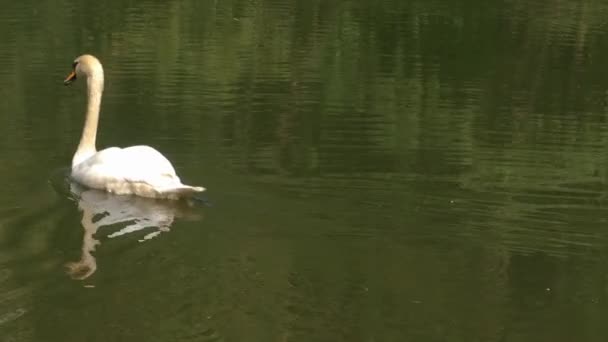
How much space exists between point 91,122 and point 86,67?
0.72 meters

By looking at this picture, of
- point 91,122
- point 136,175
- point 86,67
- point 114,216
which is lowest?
point 114,216

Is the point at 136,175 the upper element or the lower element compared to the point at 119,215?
upper

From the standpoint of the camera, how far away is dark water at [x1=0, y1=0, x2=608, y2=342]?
697 centimetres

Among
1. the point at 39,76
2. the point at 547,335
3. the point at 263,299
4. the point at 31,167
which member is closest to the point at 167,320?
the point at 263,299

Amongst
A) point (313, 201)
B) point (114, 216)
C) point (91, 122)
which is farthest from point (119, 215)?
point (91, 122)

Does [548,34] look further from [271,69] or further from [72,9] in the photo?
[72,9]

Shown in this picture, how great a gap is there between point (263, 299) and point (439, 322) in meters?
1.00

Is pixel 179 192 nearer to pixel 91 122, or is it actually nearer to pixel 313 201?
pixel 313 201

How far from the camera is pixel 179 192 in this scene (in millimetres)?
9305

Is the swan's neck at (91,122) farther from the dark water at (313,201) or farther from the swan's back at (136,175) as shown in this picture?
the swan's back at (136,175)

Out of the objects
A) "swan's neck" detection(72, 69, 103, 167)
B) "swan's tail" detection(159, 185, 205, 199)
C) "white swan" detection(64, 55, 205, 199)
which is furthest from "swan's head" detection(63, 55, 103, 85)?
"swan's tail" detection(159, 185, 205, 199)

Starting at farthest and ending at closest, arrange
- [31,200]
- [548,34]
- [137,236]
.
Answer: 1. [548,34]
2. [31,200]
3. [137,236]

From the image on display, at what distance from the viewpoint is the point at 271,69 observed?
690 inches

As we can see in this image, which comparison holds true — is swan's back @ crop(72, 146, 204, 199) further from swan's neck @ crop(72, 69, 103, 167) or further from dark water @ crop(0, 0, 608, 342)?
swan's neck @ crop(72, 69, 103, 167)
